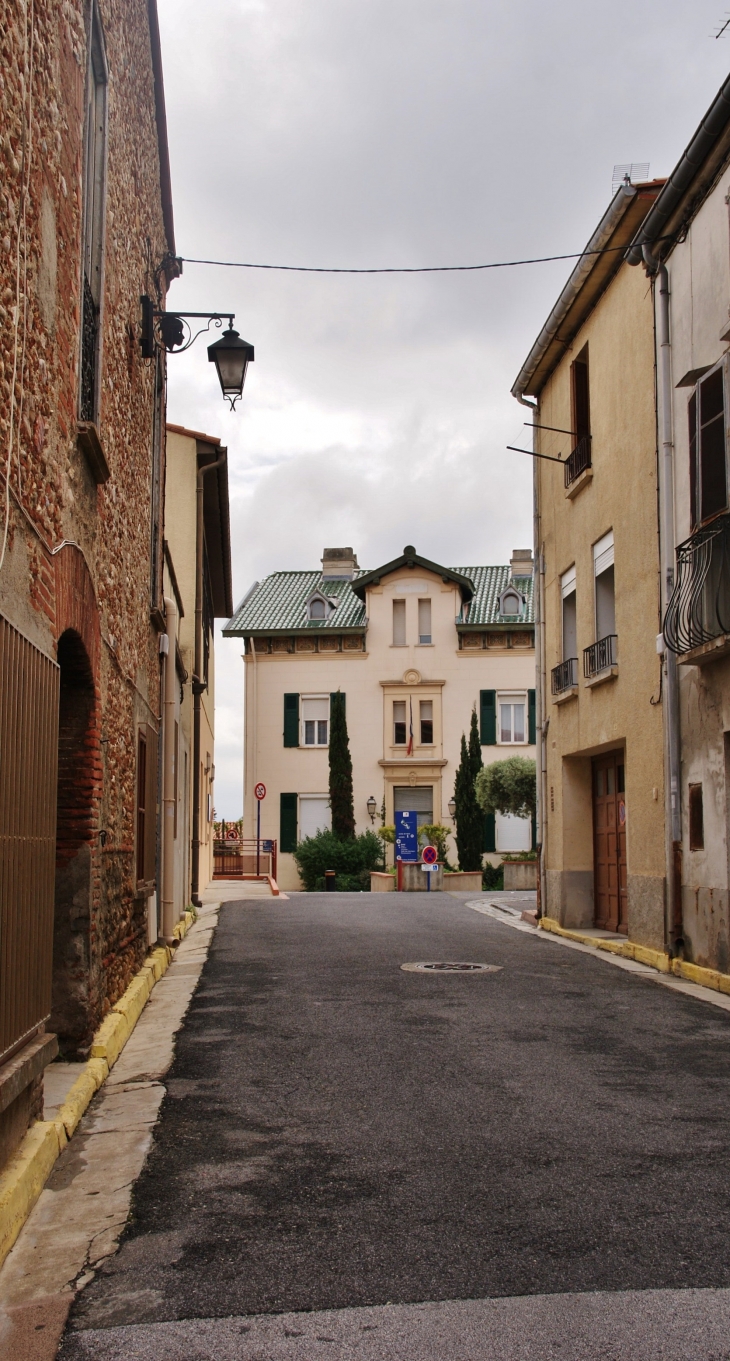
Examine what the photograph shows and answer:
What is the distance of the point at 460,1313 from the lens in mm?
3328

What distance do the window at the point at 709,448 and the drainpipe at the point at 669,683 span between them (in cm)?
81

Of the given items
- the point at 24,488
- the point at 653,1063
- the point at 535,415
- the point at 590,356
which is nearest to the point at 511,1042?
the point at 653,1063

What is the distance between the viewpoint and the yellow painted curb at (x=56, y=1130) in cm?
403

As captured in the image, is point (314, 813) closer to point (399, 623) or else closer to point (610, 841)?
point (399, 623)

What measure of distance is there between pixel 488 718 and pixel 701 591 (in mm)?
28442

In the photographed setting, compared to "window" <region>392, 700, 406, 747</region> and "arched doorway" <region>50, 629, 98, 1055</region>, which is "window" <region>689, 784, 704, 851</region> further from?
"window" <region>392, 700, 406, 747</region>

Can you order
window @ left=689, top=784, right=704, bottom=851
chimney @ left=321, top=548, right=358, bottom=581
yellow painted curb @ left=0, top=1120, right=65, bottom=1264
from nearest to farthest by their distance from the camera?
1. yellow painted curb @ left=0, top=1120, right=65, bottom=1264
2. window @ left=689, top=784, right=704, bottom=851
3. chimney @ left=321, top=548, right=358, bottom=581

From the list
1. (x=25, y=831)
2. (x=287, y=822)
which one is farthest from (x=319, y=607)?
(x=25, y=831)

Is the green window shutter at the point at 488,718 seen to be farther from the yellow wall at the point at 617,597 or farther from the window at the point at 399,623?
the yellow wall at the point at 617,597

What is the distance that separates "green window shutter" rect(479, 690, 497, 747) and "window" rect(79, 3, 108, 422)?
31845 millimetres

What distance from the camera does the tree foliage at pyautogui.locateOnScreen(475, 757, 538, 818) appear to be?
31.8 meters

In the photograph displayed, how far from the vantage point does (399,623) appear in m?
39.7

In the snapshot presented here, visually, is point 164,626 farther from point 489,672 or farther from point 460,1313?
point 489,672

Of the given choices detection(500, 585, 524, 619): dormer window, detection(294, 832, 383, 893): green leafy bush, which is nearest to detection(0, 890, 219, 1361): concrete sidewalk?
detection(294, 832, 383, 893): green leafy bush
